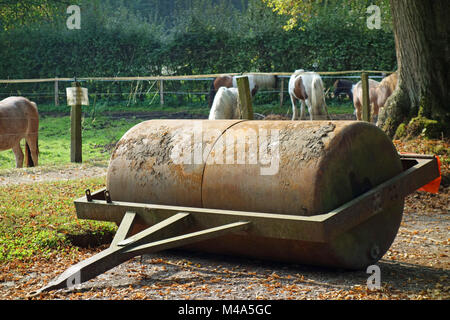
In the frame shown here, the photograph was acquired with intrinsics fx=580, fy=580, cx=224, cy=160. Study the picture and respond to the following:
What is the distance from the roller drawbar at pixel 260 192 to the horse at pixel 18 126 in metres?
6.68

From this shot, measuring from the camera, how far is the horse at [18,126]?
1059 centimetres

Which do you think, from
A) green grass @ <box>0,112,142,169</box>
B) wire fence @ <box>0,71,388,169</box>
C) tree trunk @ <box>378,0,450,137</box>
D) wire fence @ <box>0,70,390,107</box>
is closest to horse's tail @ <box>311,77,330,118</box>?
wire fence @ <box>0,71,388,169</box>

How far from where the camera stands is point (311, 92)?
13852mm

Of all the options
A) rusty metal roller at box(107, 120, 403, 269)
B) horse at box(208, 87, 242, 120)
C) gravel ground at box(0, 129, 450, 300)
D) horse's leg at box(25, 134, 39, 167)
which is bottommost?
gravel ground at box(0, 129, 450, 300)

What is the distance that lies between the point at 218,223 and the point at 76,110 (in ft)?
22.8

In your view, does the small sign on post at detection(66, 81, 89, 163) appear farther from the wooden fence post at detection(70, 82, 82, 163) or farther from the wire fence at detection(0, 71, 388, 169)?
the wire fence at detection(0, 71, 388, 169)

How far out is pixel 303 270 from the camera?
417 centimetres

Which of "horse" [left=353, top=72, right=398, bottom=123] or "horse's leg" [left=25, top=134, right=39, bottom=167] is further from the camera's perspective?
"horse" [left=353, top=72, right=398, bottom=123]

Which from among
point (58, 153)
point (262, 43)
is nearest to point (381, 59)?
point (262, 43)

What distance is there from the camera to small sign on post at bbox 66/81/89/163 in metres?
10.2

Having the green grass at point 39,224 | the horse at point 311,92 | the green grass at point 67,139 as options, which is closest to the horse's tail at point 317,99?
the horse at point 311,92

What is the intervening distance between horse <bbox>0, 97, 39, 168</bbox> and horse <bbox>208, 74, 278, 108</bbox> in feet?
22.8

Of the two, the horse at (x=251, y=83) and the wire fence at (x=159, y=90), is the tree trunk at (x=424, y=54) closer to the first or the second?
the horse at (x=251, y=83)

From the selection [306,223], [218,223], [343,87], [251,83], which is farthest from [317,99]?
[306,223]
